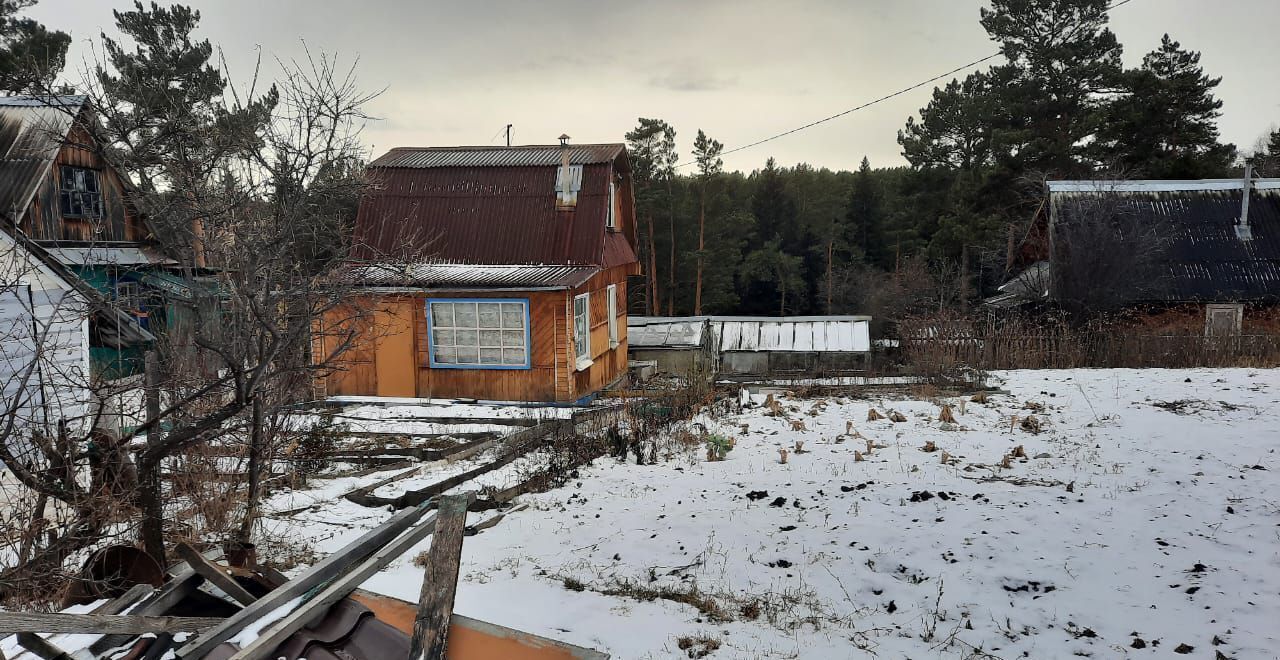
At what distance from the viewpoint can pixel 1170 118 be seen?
95.3ft

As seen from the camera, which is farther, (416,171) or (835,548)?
(416,171)

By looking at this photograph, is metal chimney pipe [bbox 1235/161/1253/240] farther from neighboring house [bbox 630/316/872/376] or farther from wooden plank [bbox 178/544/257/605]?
wooden plank [bbox 178/544/257/605]

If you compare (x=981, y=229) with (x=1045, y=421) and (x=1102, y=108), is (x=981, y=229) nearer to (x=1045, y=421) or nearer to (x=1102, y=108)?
(x=1102, y=108)

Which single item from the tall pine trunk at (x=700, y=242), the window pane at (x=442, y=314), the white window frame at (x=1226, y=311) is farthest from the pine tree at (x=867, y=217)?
the window pane at (x=442, y=314)

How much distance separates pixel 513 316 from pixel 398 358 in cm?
239

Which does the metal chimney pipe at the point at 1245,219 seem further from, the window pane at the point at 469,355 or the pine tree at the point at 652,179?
the pine tree at the point at 652,179

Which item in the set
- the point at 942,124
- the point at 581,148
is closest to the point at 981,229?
the point at 942,124

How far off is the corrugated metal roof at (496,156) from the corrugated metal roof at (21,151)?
599 centimetres

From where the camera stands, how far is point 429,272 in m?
14.2

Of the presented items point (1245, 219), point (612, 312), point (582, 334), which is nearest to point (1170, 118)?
point (1245, 219)

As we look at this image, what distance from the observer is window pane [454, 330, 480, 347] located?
14117 mm

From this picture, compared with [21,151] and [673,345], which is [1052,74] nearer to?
[673,345]

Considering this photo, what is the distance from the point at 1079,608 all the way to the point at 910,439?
4.18 metres

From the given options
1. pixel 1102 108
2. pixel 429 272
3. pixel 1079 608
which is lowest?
pixel 1079 608
